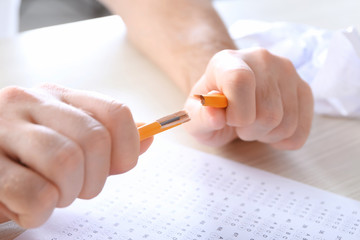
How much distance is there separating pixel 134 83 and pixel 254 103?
29 cm

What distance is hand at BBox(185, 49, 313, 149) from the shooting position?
56cm

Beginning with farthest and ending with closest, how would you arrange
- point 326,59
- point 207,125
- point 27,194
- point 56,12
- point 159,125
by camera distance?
1. point 56,12
2. point 326,59
3. point 207,125
4. point 159,125
5. point 27,194

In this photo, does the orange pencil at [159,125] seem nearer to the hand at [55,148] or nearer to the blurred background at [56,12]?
the hand at [55,148]

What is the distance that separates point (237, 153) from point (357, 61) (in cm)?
25

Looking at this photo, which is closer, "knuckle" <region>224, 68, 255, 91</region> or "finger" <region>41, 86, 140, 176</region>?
"finger" <region>41, 86, 140, 176</region>

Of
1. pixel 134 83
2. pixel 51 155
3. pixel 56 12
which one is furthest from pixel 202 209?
pixel 56 12

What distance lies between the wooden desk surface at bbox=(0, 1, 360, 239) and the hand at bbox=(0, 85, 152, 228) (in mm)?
123

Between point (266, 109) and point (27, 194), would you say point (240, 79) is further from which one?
point (27, 194)

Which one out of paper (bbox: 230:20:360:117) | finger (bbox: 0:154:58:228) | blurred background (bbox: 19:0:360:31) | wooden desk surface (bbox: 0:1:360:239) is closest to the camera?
finger (bbox: 0:154:58:228)

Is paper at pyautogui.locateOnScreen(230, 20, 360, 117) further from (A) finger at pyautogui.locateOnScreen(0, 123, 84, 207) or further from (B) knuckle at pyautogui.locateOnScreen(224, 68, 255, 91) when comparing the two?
(A) finger at pyautogui.locateOnScreen(0, 123, 84, 207)

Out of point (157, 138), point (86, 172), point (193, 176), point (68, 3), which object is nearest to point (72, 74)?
point (157, 138)

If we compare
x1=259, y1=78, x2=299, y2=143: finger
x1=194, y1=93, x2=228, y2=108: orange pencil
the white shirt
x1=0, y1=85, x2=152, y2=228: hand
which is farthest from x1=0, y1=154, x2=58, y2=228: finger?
the white shirt

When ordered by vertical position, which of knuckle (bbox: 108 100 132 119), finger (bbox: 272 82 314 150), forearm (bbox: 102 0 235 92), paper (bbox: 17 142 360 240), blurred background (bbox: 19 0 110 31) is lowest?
blurred background (bbox: 19 0 110 31)

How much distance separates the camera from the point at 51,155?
0.39 m
